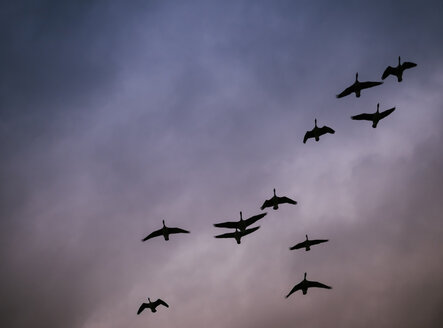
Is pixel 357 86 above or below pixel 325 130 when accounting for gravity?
above

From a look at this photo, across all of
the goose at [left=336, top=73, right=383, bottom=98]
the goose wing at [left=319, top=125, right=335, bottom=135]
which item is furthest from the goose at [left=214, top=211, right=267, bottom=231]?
the goose at [left=336, top=73, right=383, bottom=98]

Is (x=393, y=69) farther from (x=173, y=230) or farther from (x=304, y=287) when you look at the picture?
(x=173, y=230)

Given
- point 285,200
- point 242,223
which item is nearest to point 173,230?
point 242,223

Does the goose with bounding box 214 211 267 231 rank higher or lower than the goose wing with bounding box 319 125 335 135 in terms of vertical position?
lower

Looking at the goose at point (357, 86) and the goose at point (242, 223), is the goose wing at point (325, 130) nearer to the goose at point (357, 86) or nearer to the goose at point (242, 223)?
the goose at point (357, 86)

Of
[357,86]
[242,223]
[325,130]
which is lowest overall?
[242,223]

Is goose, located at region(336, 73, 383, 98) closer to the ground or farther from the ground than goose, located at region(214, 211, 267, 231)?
farther from the ground

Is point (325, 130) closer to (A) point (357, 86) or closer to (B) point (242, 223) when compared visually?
(A) point (357, 86)

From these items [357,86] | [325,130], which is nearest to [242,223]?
[325,130]

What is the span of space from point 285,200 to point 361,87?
1488cm

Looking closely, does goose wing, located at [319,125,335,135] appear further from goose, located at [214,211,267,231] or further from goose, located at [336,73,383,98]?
goose, located at [214,211,267,231]

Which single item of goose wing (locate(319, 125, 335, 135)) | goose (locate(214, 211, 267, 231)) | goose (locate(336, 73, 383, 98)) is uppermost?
goose (locate(336, 73, 383, 98))

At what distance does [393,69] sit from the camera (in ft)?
130

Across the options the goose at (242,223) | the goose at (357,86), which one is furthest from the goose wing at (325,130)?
the goose at (242,223)
